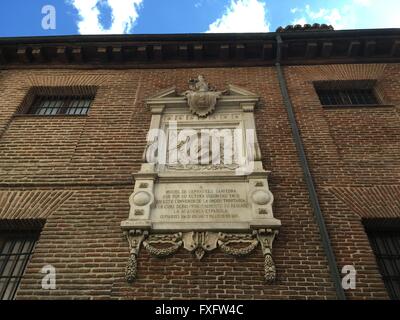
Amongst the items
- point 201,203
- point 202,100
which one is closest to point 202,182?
point 201,203

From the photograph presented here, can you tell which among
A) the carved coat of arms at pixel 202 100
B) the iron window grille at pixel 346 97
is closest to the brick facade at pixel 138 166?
the iron window grille at pixel 346 97

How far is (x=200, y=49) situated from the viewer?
29.1ft

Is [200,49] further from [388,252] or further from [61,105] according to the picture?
[388,252]

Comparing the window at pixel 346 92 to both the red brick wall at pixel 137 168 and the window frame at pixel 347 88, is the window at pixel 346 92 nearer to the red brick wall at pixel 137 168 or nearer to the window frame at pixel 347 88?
the window frame at pixel 347 88

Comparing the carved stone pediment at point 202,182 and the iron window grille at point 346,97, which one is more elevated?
the iron window grille at point 346,97

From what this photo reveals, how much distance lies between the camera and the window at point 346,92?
26.7 feet

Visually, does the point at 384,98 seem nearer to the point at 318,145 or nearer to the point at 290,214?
the point at 318,145

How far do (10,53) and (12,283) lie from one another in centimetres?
631

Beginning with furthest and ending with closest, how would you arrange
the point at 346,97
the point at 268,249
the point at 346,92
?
the point at 346,92, the point at 346,97, the point at 268,249

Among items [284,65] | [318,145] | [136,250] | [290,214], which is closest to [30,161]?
[136,250]

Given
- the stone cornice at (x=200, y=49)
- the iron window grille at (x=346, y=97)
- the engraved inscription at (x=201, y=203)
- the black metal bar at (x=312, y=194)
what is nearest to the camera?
the black metal bar at (x=312, y=194)

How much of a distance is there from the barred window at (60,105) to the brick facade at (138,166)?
1.16 feet

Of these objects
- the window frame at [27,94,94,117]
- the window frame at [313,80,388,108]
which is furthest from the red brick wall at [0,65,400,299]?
the window frame at [27,94,94,117]

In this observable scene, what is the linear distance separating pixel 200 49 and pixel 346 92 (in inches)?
146
